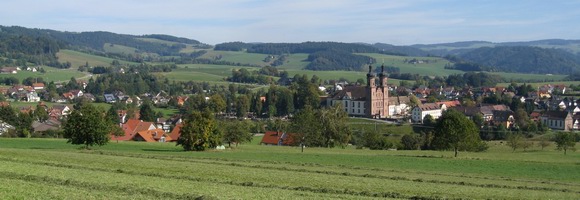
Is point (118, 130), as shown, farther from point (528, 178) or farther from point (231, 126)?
point (528, 178)

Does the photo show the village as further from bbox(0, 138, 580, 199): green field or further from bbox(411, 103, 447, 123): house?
bbox(0, 138, 580, 199): green field

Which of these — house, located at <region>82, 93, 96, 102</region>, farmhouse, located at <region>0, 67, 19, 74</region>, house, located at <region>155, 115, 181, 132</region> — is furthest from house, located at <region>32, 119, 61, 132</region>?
farmhouse, located at <region>0, 67, 19, 74</region>

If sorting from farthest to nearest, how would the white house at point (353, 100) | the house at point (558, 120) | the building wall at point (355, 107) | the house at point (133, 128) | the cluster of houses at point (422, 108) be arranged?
the white house at point (353, 100) → the building wall at point (355, 107) → the cluster of houses at point (422, 108) → the house at point (558, 120) → the house at point (133, 128)

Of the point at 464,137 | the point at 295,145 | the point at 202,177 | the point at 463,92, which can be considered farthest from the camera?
the point at 463,92

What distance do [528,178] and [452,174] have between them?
14.3ft

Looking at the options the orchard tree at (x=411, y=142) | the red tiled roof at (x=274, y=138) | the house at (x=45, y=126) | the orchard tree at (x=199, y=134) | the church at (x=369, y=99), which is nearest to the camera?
the orchard tree at (x=199, y=134)

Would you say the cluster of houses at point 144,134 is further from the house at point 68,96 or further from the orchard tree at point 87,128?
the house at point 68,96

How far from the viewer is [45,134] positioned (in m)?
83.9

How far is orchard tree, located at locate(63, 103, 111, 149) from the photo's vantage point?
49.4 metres

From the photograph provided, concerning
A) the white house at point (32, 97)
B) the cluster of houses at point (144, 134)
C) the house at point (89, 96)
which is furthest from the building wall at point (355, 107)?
the white house at point (32, 97)

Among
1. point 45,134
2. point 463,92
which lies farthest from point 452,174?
point 463,92

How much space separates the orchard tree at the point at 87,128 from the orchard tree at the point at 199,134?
671 cm

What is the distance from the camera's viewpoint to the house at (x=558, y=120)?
110 m

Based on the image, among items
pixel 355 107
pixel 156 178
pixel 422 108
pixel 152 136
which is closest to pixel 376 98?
pixel 355 107
